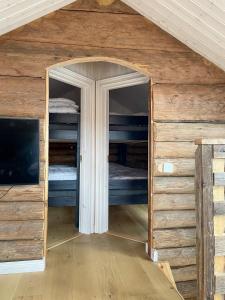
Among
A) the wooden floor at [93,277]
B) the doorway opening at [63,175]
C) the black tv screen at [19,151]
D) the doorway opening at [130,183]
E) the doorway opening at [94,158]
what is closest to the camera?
the wooden floor at [93,277]

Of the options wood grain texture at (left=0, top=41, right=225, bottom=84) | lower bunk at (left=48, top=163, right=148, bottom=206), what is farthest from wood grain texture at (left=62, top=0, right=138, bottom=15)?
lower bunk at (left=48, top=163, right=148, bottom=206)

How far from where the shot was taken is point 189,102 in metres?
2.73

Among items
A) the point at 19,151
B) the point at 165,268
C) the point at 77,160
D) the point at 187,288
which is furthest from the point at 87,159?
the point at 187,288

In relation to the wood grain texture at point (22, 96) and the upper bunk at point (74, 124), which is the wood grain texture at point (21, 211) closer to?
the wood grain texture at point (22, 96)

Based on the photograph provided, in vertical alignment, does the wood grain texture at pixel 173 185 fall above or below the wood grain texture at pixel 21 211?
above

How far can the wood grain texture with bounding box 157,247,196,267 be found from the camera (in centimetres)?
270

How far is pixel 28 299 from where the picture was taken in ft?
6.64

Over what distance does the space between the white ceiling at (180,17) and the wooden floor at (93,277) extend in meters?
2.21

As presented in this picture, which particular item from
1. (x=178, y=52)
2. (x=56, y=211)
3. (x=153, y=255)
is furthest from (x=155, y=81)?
(x=56, y=211)

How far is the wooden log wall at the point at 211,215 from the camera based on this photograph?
1772 mm

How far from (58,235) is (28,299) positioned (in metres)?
1.36

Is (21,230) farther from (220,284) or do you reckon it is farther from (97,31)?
(97,31)

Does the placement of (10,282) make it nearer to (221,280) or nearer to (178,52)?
(221,280)

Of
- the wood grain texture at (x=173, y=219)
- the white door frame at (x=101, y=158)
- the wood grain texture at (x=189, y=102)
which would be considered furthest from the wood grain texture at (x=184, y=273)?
the wood grain texture at (x=189, y=102)
